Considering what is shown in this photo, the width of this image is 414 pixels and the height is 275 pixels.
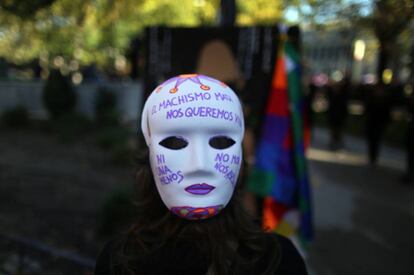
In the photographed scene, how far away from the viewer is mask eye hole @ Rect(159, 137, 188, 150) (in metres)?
1.38

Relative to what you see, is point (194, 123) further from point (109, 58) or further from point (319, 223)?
point (109, 58)

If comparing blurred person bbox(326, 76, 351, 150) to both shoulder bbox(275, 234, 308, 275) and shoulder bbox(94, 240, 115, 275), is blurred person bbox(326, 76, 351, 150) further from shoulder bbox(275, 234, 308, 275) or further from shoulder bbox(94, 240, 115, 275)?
shoulder bbox(94, 240, 115, 275)

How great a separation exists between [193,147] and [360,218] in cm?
469

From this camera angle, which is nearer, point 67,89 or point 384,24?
point 384,24

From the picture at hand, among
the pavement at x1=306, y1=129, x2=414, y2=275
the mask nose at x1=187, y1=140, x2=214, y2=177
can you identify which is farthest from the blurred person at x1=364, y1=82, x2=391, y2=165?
the mask nose at x1=187, y1=140, x2=214, y2=177

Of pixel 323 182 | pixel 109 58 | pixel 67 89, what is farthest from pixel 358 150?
pixel 67 89

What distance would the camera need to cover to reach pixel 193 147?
1357mm

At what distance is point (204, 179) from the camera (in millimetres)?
1353

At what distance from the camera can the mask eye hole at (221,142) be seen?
1.40 m

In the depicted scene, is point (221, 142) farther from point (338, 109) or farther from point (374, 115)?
point (338, 109)

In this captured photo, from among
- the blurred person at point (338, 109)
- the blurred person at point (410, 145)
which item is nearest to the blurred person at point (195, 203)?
the blurred person at point (410, 145)

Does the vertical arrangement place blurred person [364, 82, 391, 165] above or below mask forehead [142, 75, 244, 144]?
below

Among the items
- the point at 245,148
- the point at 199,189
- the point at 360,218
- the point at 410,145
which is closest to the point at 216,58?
Answer: the point at 245,148

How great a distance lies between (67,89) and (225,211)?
10.0 metres
